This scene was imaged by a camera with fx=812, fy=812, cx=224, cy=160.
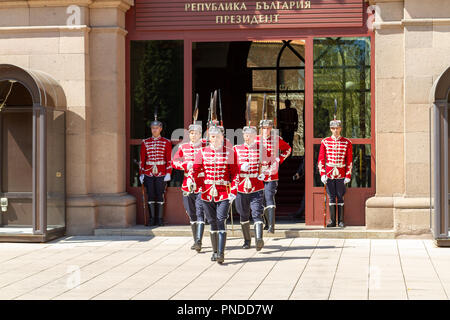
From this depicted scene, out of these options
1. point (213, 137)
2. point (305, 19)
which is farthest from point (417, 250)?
point (305, 19)

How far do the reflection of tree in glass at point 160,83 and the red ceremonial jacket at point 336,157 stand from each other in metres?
→ 2.75

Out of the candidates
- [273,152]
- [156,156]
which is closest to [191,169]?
[273,152]

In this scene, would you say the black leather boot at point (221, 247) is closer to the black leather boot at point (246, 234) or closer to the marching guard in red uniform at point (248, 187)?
the marching guard in red uniform at point (248, 187)

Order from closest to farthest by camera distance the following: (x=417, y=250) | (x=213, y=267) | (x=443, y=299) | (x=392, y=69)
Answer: (x=443, y=299)
(x=213, y=267)
(x=417, y=250)
(x=392, y=69)

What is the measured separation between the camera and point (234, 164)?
36.2 feet

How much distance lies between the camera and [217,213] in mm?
10930

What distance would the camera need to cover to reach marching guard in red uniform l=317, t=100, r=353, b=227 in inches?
550

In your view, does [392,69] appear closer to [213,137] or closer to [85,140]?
[213,137]

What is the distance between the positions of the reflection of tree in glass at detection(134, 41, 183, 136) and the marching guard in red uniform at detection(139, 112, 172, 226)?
1.02ft

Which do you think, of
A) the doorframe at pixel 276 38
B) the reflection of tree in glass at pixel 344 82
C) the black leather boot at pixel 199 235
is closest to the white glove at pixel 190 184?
the black leather boot at pixel 199 235

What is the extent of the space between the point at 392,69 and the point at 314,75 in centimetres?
142

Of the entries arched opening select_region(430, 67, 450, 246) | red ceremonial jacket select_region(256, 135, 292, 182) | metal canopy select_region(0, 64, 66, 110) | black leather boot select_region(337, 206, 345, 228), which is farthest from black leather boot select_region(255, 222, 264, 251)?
metal canopy select_region(0, 64, 66, 110)

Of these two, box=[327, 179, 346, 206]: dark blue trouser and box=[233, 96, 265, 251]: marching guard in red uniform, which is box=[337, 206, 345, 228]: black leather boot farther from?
box=[233, 96, 265, 251]: marching guard in red uniform

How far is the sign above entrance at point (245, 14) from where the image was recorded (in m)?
14.2
